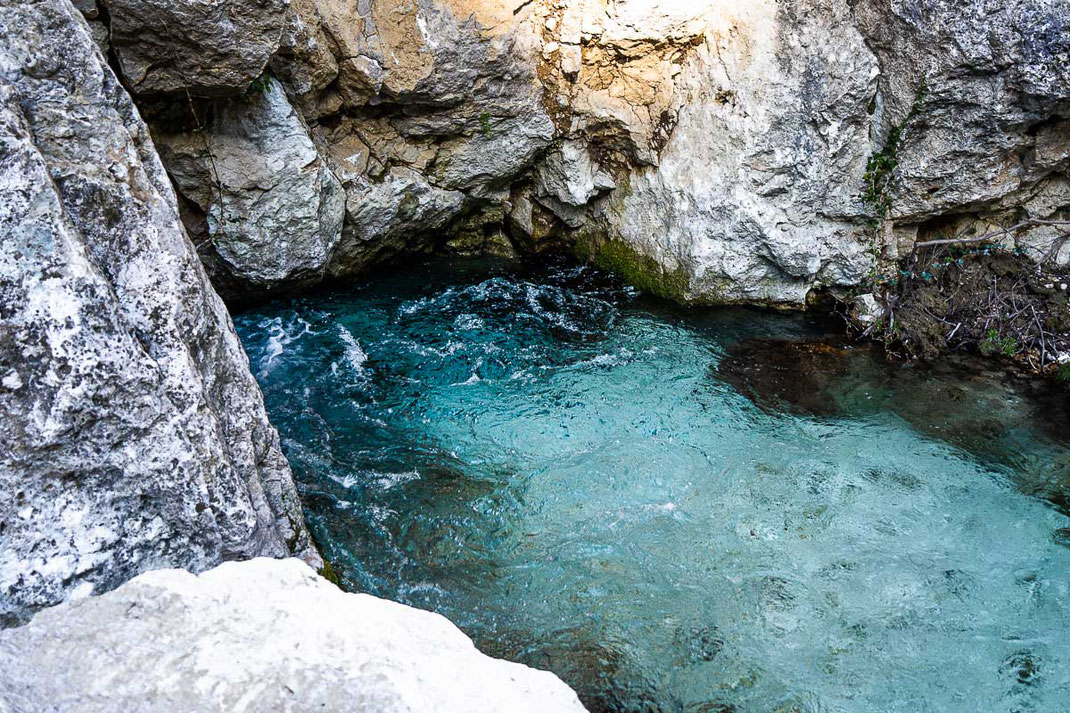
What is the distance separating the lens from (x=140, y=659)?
7.01 feet

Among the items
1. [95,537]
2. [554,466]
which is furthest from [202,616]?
[554,466]

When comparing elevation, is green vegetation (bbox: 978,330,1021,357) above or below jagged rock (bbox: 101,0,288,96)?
below

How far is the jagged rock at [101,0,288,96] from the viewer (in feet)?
15.3

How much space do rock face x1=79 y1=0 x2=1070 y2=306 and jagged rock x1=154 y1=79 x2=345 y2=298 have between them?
0.03 metres

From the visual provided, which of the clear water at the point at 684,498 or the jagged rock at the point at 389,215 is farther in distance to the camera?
the jagged rock at the point at 389,215

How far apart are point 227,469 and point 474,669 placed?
1349 millimetres

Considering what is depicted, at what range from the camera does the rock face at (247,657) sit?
2.04 meters

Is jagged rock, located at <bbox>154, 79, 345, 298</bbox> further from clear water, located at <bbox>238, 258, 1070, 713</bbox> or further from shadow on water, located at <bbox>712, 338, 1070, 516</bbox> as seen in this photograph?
shadow on water, located at <bbox>712, 338, 1070, 516</bbox>

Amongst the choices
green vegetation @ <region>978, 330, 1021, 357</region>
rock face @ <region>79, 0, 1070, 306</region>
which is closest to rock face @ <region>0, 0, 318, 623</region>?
rock face @ <region>79, 0, 1070, 306</region>

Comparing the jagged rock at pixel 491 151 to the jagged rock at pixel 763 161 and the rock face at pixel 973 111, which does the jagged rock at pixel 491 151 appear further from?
the rock face at pixel 973 111

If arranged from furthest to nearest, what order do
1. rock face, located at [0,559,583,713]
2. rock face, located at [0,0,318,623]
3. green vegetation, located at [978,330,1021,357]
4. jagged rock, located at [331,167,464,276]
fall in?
jagged rock, located at [331,167,464,276] → green vegetation, located at [978,330,1021,357] → rock face, located at [0,0,318,623] → rock face, located at [0,559,583,713]

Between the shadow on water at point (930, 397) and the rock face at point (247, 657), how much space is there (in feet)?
13.7

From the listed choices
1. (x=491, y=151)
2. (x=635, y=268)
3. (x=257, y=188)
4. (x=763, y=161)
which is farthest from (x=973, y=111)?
(x=257, y=188)

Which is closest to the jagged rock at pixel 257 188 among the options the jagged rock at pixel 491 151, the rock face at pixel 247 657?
Result: the jagged rock at pixel 491 151
